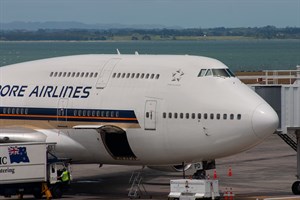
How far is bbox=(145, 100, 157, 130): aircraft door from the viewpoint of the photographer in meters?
47.0

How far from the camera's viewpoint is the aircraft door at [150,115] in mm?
47031

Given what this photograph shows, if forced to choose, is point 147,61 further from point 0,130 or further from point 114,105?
point 0,130

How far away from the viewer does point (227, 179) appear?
2184 inches

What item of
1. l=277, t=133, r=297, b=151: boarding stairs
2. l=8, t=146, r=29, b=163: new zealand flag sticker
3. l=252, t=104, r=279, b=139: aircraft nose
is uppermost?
l=252, t=104, r=279, b=139: aircraft nose

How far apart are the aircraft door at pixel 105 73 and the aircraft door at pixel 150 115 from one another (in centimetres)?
283

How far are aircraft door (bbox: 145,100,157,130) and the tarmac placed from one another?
3.25 m

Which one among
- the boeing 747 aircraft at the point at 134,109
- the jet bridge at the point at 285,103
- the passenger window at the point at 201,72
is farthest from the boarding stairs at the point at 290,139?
the passenger window at the point at 201,72

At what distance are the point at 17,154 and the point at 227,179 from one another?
12988 millimetres

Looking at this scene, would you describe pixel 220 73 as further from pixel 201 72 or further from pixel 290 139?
pixel 290 139

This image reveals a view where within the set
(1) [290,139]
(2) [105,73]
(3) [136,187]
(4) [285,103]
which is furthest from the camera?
(3) [136,187]

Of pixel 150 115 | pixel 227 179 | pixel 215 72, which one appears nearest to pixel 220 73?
pixel 215 72

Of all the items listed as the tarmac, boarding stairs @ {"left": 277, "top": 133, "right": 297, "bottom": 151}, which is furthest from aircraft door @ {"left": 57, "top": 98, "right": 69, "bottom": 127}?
boarding stairs @ {"left": 277, "top": 133, "right": 297, "bottom": 151}

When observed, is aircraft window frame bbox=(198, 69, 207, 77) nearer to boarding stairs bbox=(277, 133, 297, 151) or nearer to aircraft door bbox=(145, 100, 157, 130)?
aircraft door bbox=(145, 100, 157, 130)

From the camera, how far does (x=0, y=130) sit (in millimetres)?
50594
